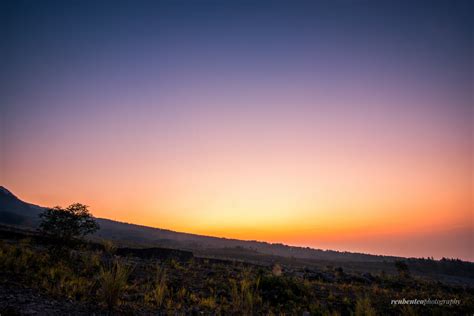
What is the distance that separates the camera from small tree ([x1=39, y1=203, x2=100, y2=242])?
15.7m

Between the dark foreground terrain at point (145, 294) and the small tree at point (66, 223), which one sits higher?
the small tree at point (66, 223)

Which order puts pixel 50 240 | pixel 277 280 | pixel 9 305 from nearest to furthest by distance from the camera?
pixel 9 305 < pixel 277 280 < pixel 50 240

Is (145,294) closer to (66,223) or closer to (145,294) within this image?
(145,294)

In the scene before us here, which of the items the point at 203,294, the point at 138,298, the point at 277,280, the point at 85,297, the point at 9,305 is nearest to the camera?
the point at 9,305

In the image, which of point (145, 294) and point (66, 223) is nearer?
point (145, 294)

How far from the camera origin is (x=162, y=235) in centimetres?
10375

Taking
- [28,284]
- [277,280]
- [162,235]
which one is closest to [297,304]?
[277,280]

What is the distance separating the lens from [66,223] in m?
16.1

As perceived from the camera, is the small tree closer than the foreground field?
No

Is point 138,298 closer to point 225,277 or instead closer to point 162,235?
point 225,277

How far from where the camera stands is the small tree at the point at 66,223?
51.4 ft

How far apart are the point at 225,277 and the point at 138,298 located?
7.64 metres

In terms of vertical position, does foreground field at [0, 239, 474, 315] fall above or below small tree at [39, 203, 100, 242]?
below

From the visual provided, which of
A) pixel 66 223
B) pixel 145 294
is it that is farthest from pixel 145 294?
pixel 66 223
